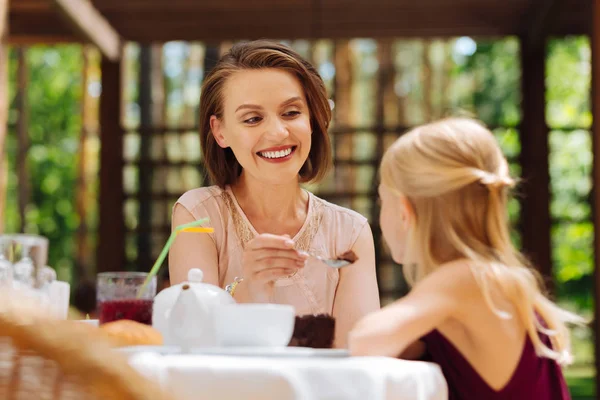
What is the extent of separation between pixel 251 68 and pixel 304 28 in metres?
4.34

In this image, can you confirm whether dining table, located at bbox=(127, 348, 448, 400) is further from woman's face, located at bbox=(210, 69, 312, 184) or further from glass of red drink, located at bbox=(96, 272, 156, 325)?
woman's face, located at bbox=(210, 69, 312, 184)

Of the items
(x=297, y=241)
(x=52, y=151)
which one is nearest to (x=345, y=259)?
(x=297, y=241)

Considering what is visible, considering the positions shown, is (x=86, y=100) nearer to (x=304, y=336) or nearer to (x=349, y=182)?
(x=349, y=182)

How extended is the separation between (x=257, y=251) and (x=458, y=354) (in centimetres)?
49

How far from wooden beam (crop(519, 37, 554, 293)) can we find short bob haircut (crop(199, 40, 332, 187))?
14.2ft

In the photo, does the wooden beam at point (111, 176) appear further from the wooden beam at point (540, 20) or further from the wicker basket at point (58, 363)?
the wicker basket at point (58, 363)

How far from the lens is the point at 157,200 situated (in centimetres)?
717

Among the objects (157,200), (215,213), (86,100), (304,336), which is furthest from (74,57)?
(304,336)

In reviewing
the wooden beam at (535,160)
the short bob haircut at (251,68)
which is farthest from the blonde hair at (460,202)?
the wooden beam at (535,160)

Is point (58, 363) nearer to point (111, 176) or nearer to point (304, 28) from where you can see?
point (304, 28)

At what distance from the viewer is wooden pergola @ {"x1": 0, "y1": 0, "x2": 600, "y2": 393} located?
6.03m

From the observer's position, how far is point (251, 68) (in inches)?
84.2

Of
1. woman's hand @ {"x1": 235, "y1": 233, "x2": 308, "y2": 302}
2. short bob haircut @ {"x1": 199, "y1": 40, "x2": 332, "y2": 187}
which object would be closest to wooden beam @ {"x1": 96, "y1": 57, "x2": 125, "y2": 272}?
short bob haircut @ {"x1": 199, "y1": 40, "x2": 332, "y2": 187}

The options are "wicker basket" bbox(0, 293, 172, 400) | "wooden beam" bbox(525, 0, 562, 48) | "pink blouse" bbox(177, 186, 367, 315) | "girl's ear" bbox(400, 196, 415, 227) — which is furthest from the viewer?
"wooden beam" bbox(525, 0, 562, 48)
